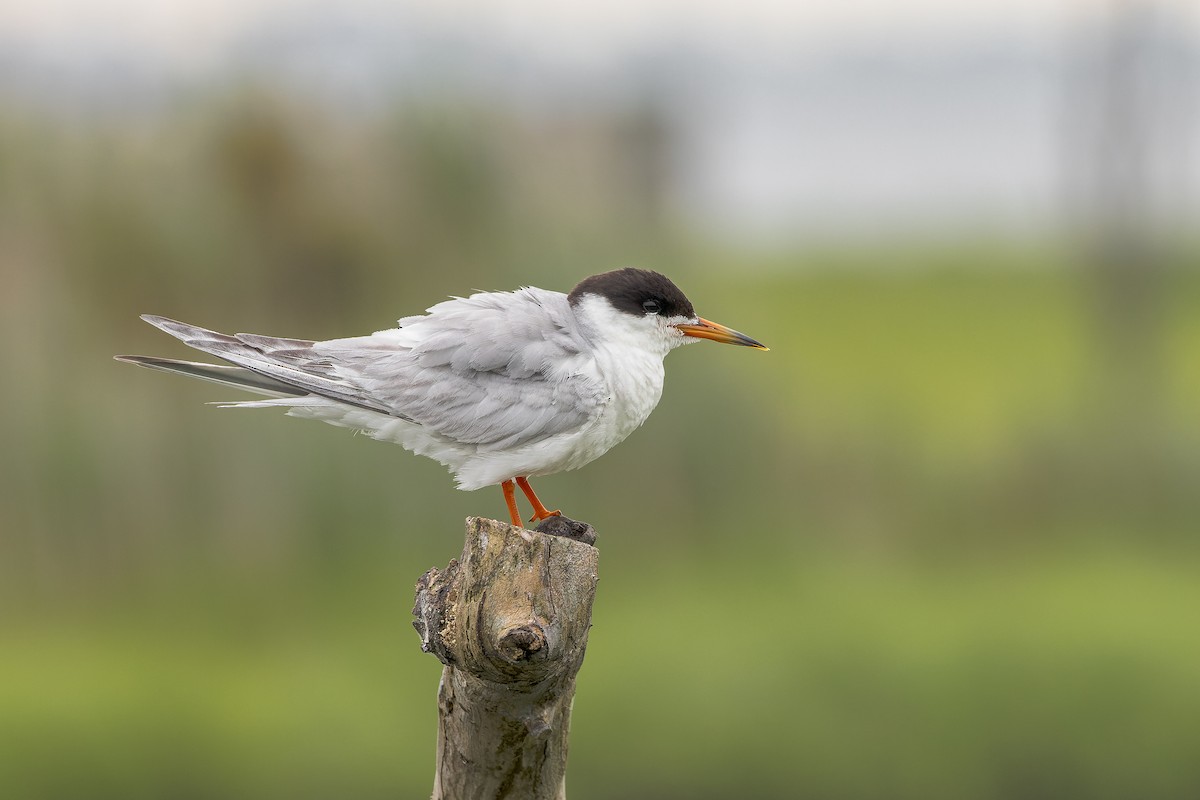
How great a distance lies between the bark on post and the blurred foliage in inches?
134

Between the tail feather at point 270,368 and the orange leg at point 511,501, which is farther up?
the tail feather at point 270,368

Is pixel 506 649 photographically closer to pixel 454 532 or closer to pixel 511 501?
pixel 511 501

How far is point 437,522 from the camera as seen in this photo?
8406 millimetres

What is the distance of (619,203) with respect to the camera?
34.1ft

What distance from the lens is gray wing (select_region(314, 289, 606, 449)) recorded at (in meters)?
4.05

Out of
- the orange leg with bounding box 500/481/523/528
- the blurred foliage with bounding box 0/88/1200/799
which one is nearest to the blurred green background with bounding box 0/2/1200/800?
the blurred foliage with bounding box 0/88/1200/799

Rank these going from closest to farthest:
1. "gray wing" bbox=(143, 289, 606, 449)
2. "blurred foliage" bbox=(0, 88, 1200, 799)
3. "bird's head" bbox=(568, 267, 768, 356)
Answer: "gray wing" bbox=(143, 289, 606, 449) < "bird's head" bbox=(568, 267, 768, 356) < "blurred foliage" bbox=(0, 88, 1200, 799)

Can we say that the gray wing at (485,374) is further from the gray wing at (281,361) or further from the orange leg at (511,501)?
the orange leg at (511,501)

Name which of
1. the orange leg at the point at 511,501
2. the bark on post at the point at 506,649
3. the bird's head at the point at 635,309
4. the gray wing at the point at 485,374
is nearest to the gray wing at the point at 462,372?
the gray wing at the point at 485,374

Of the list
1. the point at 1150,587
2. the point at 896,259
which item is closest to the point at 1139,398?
the point at 1150,587

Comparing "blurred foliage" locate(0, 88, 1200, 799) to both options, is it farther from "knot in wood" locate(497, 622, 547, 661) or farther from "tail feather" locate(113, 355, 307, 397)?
"knot in wood" locate(497, 622, 547, 661)

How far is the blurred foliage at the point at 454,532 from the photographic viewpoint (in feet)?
23.8

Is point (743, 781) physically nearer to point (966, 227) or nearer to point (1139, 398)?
point (1139, 398)

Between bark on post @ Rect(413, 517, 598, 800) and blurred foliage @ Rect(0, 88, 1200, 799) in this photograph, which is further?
blurred foliage @ Rect(0, 88, 1200, 799)
